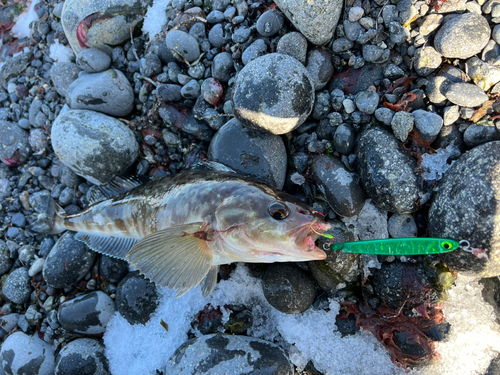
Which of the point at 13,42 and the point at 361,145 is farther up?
the point at 13,42

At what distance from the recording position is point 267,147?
373 cm

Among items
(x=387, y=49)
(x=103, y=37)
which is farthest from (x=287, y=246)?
(x=103, y=37)

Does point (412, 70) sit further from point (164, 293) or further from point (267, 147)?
point (164, 293)

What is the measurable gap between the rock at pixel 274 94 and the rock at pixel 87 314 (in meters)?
3.14

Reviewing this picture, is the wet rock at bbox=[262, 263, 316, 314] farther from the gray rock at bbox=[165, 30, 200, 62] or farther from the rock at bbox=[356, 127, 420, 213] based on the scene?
the gray rock at bbox=[165, 30, 200, 62]

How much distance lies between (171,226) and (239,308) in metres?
1.43

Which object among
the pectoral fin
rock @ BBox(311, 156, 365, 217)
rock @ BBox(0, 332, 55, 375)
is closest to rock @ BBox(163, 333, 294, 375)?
the pectoral fin

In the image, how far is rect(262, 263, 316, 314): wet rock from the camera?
144 inches

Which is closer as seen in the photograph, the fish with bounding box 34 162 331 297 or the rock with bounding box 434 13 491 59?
the fish with bounding box 34 162 331 297

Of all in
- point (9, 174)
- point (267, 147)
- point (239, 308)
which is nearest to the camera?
point (267, 147)

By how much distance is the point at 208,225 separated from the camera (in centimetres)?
318

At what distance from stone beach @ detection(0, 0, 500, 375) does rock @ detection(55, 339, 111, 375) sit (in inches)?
0.7

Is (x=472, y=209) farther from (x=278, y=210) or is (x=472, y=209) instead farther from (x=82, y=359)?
(x=82, y=359)

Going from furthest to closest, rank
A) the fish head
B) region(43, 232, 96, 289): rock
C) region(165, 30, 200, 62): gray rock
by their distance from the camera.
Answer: region(43, 232, 96, 289): rock → region(165, 30, 200, 62): gray rock → the fish head
